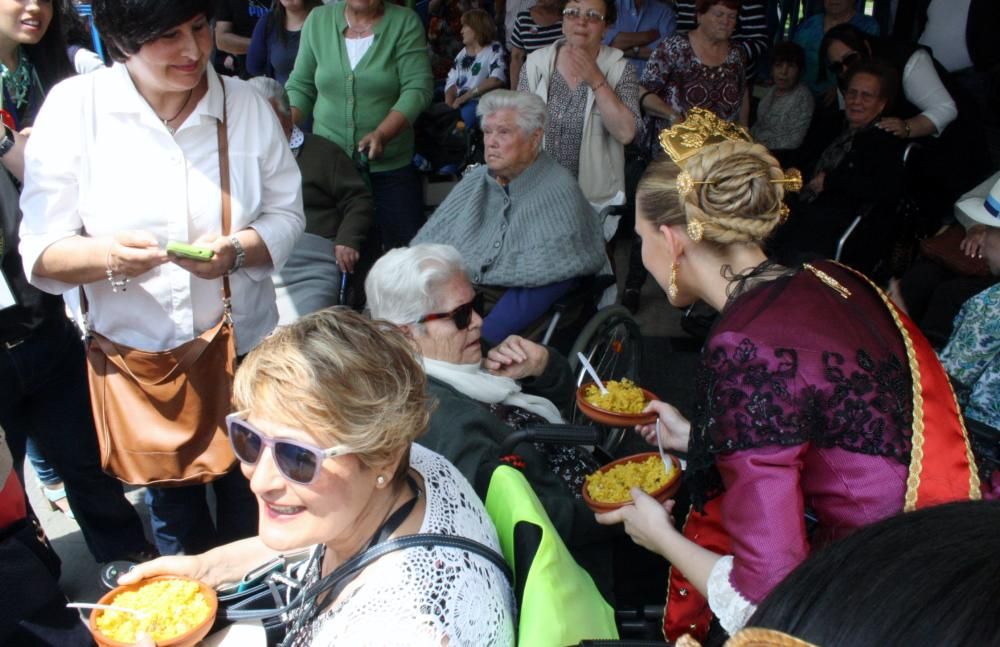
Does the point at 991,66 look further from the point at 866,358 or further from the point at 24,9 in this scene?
the point at 24,9

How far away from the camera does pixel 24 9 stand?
2.32m

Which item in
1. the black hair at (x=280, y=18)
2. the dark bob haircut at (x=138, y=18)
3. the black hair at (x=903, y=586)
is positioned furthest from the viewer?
the black hair at (x=280, y=18)

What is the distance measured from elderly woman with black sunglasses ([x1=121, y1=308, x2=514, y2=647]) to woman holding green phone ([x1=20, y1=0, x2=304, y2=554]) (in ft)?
2.32

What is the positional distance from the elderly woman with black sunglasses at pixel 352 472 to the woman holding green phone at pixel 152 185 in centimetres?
71

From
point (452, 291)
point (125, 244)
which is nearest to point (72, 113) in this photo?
point (125, 244)

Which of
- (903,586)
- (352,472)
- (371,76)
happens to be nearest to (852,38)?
(371,76)

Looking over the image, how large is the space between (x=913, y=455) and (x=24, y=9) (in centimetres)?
247

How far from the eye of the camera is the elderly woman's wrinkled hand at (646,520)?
178cm

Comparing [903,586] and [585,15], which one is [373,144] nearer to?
[585,15]

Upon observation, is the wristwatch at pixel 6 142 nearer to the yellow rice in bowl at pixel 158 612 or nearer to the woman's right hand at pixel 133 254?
the woman's right hand at pixel 133 254

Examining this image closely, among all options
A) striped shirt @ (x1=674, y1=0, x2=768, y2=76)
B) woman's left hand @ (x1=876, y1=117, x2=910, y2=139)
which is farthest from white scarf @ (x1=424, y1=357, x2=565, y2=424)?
striped shirt @ (x1=674, y1=0, x2=768, y2=76)

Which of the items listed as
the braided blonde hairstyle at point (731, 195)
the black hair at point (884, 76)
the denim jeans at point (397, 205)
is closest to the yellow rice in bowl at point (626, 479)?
the braided blonde hairstyle at point (731, 195)

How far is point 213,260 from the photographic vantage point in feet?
6.91

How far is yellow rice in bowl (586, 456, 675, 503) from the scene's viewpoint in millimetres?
2105
